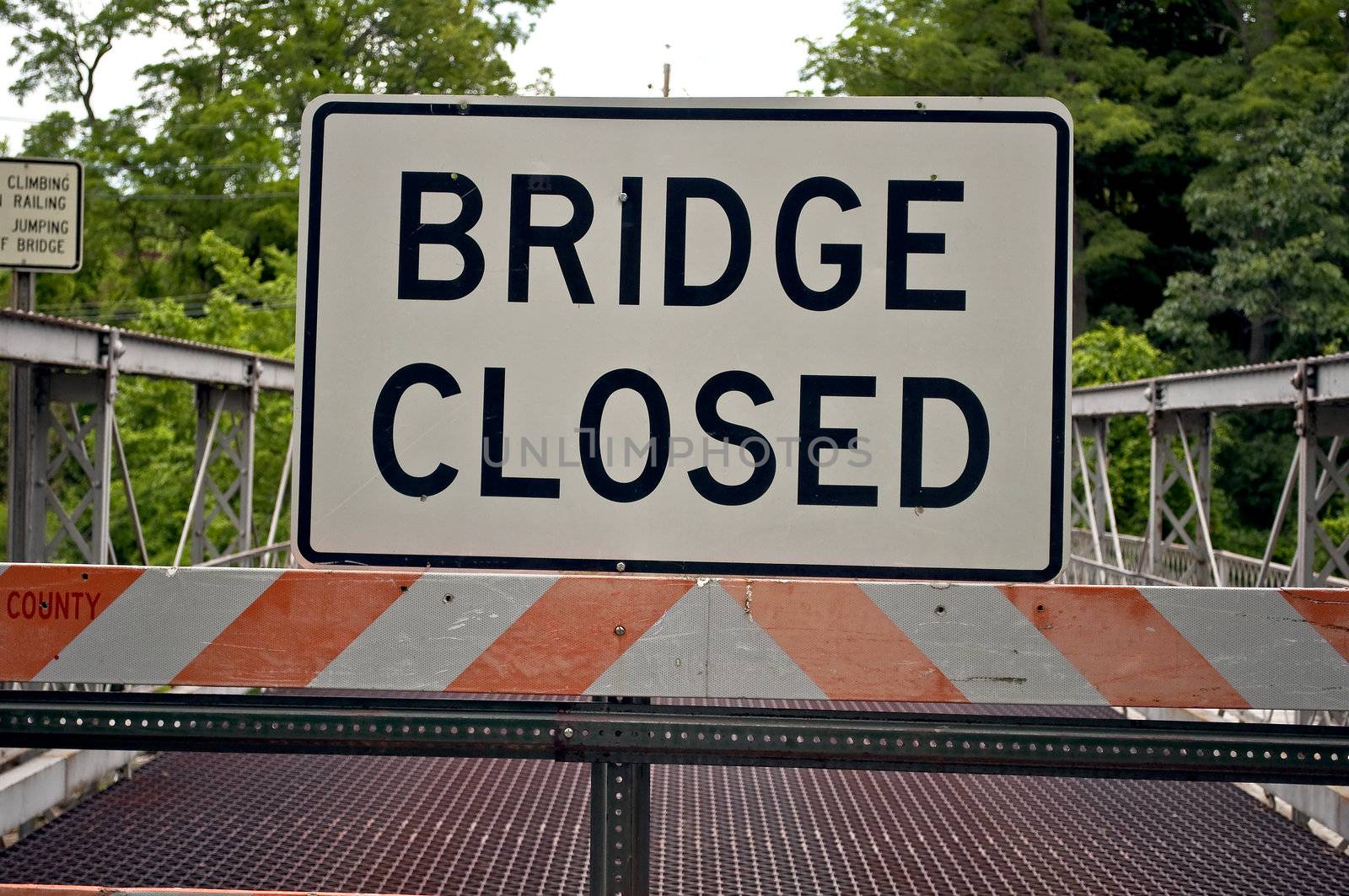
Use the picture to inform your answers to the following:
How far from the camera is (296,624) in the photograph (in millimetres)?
2168

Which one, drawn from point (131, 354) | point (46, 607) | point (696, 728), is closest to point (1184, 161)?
point (131, 354)

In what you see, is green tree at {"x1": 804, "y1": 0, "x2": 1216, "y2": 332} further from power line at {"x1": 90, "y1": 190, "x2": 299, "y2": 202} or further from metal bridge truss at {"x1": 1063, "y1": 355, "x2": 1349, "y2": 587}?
metal bridge truss at {"x1": 1063, "y1": 355, "x2": 1349, "y2": 587}

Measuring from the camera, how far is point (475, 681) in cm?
216

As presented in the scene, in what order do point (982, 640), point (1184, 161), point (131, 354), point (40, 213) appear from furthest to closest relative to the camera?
1. point (1184, 161)
2. point (131, 354)
3. point (40, 213)
4. point (982, 640)

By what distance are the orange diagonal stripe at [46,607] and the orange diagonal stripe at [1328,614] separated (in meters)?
1.85

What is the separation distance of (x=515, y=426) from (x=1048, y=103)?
3.43 ft

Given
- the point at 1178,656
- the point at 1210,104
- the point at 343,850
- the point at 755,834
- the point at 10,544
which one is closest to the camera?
the point at 1178,656

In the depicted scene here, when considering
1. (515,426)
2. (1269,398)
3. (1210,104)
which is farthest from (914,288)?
(1210,104)

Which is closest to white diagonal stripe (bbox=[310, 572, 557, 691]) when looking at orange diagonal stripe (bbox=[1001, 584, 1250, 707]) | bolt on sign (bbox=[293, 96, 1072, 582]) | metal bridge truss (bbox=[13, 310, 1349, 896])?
metal bridge truss (bbox=[13, 310, 1349, 896])

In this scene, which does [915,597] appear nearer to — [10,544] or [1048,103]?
[1048,103]

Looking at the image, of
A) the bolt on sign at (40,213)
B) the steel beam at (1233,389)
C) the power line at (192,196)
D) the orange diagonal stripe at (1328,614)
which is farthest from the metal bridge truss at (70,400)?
the power line at (192,196)

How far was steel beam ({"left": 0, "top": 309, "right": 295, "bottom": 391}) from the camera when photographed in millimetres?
7656

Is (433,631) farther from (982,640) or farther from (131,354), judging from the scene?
(131,354)

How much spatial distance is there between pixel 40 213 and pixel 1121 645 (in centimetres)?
675
